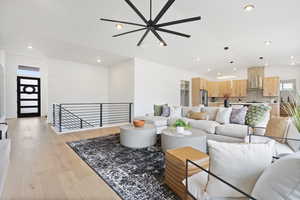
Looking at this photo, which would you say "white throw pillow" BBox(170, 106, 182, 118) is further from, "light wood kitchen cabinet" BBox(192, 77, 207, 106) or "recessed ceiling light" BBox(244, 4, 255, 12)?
"light wood kitchen cabinet" BBox(192, 77, 207, 106)

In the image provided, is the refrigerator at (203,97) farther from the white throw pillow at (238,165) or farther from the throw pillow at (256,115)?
the white throw pillow at (238,165)

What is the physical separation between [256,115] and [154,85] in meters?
4.35

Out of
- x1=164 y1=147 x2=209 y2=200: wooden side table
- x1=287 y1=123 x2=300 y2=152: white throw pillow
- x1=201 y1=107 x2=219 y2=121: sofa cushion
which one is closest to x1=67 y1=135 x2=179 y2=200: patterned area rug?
x1=164 y1=147 x2=209 y2=200: wooden side table

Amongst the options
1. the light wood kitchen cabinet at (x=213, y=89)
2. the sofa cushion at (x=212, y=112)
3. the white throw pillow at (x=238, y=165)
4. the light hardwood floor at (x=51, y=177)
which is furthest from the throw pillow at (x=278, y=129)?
the light wood kitchen cabinet at (x=213, y=89)

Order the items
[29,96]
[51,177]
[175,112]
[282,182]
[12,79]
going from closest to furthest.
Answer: [282,182] → [51,177] → [175,112] → [12,79] → [29,96]

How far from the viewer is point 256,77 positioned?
26.4 ft

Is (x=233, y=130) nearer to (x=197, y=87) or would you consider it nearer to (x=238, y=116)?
(x=238, y=116)

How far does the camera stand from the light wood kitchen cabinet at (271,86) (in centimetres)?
739

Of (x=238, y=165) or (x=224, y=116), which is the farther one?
(x=224, y=116)

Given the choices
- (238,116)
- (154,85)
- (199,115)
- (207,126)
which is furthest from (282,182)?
(154,85)

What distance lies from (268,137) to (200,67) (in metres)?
6.54

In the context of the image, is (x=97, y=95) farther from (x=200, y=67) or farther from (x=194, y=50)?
(x=200, y=67)

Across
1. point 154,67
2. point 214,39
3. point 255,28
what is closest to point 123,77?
point 154,67

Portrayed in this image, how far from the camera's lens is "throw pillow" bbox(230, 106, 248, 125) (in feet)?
11.8
